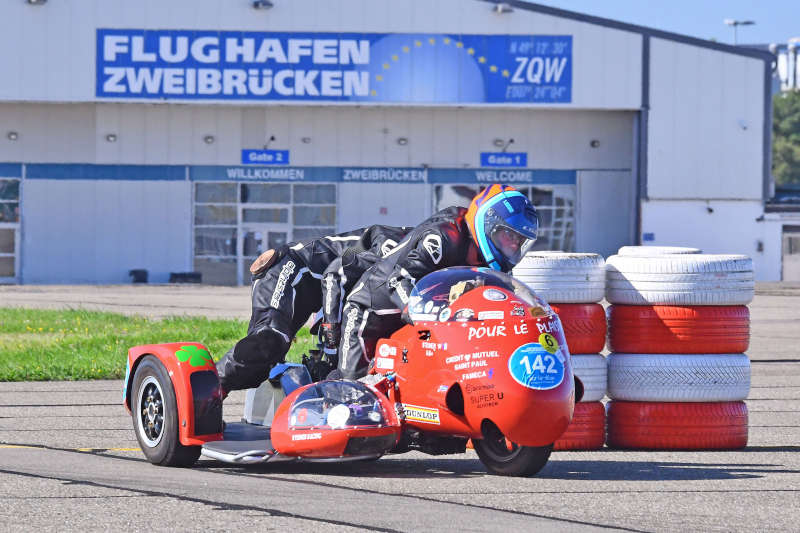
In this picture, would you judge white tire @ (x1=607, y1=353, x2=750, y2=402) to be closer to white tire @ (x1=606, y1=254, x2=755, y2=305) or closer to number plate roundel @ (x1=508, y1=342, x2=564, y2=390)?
white tire @ (x1=606, y1=254, x2=755, y2=305)

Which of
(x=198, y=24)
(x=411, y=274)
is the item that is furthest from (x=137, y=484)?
(x=198, y=24)

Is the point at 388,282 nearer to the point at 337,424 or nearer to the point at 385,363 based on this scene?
the point at 385,363

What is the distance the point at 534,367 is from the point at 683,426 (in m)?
2.41

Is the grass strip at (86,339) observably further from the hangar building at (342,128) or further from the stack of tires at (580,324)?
the hangar building at (342,128)

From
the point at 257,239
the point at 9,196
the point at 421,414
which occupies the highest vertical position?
the point at 9,196

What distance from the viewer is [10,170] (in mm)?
42938

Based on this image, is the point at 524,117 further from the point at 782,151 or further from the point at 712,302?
the point at 782,151

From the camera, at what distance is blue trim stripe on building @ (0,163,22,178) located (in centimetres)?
4291

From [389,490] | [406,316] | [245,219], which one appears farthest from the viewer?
[245,219]

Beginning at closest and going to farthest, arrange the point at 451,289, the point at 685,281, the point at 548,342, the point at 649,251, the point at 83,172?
the point at 548,342
the point at 451,289
the point at 685,281
the point at 649,251
the point at 83,172

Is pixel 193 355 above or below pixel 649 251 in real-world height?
below

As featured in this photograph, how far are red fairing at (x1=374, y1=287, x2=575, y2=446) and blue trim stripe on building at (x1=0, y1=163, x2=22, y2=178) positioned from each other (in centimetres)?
3773

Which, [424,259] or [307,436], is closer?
[307,436]

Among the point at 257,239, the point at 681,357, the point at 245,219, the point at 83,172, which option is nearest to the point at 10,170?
the point at 83,172
